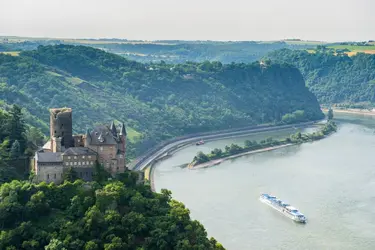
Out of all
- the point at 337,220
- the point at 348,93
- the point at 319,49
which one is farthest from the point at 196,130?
the point at 319,49

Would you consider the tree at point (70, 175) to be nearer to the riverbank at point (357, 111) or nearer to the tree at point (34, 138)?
the tree at point (34, 138)

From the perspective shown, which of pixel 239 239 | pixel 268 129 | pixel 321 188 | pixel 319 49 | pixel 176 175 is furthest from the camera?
pixel 319 49

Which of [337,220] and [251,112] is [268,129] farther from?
[337,220]

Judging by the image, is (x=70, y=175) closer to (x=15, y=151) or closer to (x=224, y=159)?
(x=15, y=151)

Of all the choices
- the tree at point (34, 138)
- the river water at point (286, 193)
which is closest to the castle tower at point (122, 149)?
the tree at point (34, 138)

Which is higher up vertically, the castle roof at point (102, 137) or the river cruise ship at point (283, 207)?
the castle roof at point (102, 137)

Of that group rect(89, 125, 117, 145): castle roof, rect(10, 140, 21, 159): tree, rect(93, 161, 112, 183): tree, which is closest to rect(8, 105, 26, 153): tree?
rect(10, 140, 21, 159): tree
